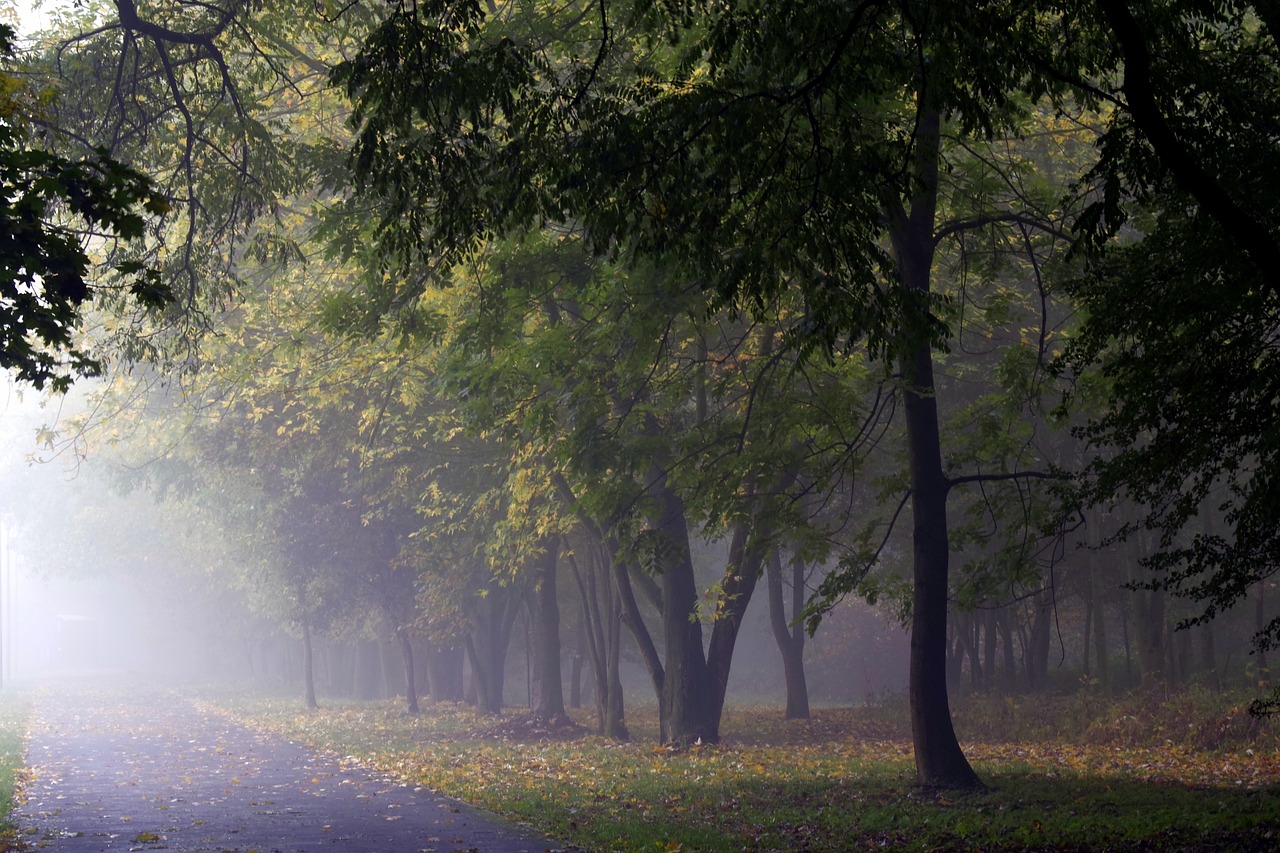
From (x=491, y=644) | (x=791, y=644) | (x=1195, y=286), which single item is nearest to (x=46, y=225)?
(x=1195, y=286)

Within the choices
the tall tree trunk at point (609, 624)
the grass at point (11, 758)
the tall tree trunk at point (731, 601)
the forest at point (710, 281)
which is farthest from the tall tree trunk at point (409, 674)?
the tall tree trunk at point (731, 601)

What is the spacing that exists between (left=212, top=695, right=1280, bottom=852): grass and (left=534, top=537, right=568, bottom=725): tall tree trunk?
4.86ft

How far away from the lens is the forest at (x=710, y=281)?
8219mm

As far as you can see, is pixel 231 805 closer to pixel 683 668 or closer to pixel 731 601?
pixel 731 601

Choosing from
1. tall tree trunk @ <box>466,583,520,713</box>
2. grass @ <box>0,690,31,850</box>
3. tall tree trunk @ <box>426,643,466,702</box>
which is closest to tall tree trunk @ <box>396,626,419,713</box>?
tall tree trunk @ <box>466,583,520,713</box>

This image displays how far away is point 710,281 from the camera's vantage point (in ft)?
29.7

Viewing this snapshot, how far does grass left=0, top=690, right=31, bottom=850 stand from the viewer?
477 inches

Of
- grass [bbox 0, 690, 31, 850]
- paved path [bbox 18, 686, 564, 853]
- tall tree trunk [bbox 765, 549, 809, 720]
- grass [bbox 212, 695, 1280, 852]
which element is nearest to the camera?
grass [bbox 212, 695, 1280, 852]

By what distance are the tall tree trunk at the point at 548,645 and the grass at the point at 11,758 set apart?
12.4 metres

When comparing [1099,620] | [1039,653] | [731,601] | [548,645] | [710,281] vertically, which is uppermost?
[710,281]

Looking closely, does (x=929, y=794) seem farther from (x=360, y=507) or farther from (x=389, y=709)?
(x=389, y=709)

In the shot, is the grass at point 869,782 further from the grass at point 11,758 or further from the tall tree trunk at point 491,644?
the tall tree trunk at point 491,644

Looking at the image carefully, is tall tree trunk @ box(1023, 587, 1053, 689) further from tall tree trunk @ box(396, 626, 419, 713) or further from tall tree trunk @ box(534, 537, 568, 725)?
tall tree trunk @ box(396, 626, 419, 713)

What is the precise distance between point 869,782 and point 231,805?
27.9ft
